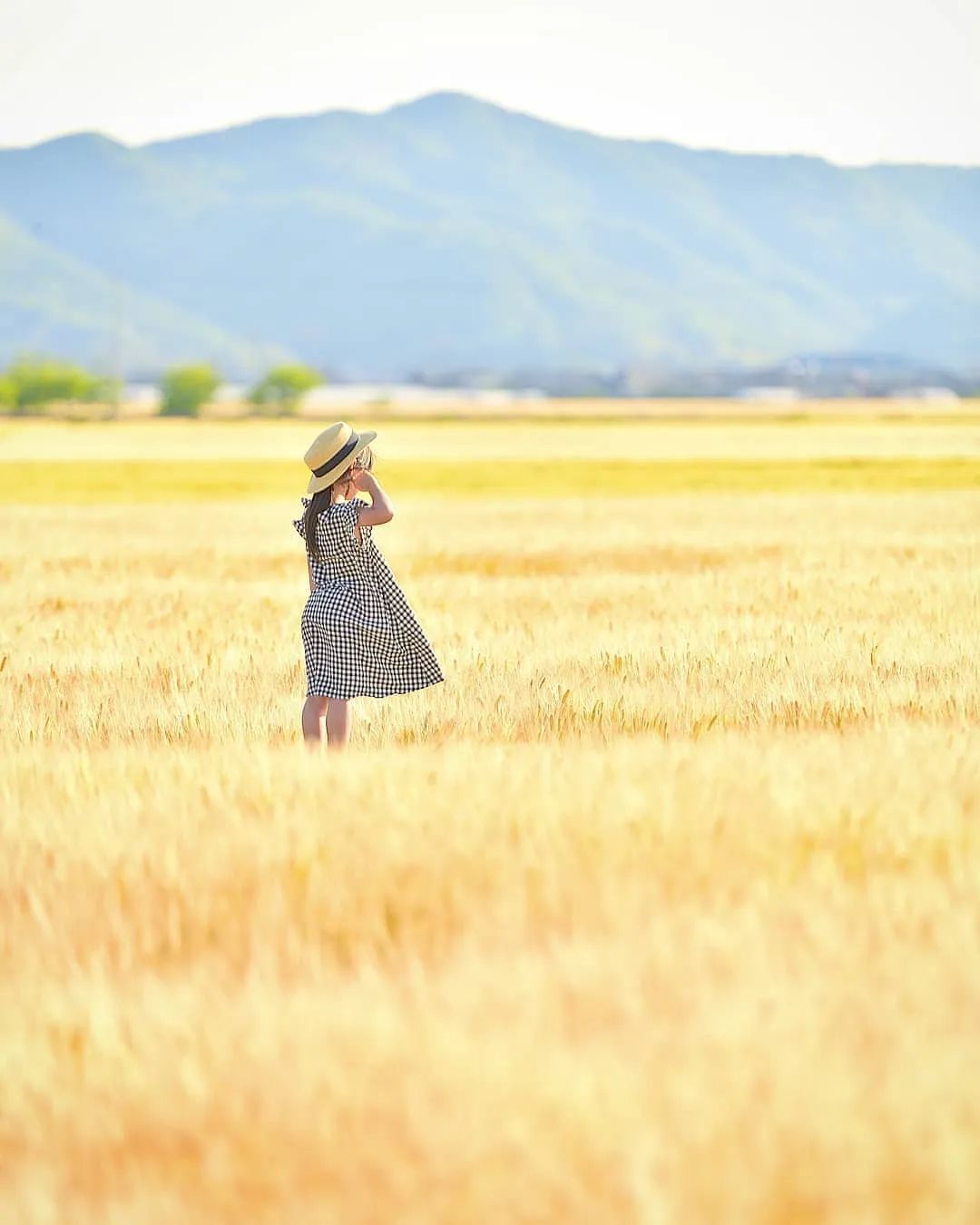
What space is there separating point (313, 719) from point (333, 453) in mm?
1253

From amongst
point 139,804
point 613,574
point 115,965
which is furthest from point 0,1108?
point 613,574

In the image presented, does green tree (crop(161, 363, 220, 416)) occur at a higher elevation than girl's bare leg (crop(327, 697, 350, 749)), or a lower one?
higher

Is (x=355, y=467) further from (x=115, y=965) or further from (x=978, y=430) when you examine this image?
(x=978, y=430)

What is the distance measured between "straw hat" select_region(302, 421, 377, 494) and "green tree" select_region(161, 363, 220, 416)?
163752 millimetres

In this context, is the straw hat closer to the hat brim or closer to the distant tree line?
the hat brim

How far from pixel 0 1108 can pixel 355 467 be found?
5.29 m

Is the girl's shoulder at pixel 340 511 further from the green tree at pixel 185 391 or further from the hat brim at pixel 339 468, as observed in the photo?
the green tree at pixel 185 391

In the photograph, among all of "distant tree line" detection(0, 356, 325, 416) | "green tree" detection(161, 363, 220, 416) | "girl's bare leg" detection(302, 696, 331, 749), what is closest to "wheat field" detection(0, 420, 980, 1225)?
"girl's bare leg" detection(302, 696, 331, 749)

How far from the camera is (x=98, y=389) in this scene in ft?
637

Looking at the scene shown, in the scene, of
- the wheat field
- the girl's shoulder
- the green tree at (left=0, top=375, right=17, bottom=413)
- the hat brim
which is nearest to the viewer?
the wheat field

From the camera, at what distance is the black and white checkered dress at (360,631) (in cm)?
874

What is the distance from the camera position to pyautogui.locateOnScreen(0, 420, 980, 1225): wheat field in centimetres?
337

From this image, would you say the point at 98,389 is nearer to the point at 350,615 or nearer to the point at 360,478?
the point at 360,478

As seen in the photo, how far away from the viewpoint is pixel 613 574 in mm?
21281
